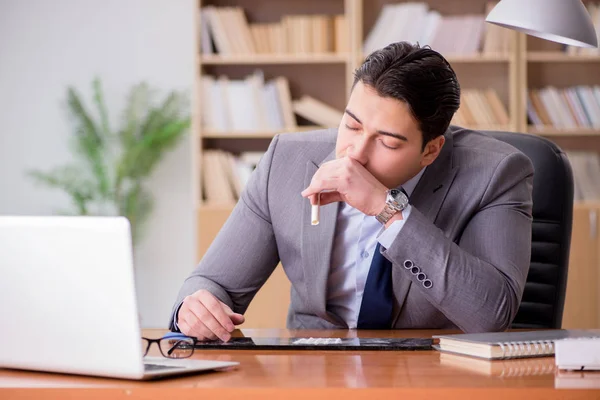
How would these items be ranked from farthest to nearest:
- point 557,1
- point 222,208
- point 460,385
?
1. point 222,208
2. point 557,1
3. point 460,385

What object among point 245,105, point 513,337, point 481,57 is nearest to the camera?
point 513,337

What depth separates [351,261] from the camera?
190cm

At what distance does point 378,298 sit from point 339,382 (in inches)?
29.4

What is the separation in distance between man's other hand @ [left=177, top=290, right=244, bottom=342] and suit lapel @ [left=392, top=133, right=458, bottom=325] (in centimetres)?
39

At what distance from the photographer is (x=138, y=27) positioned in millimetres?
5145

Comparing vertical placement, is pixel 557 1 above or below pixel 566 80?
above

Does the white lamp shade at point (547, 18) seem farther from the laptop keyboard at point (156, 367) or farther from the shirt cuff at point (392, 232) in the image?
the laptop keyboard at point (156, 367)

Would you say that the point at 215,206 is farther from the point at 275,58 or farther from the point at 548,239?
the point at 548,239

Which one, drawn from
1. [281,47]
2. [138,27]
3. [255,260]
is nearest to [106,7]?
[138,27]

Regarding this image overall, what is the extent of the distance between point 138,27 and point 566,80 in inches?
99.8

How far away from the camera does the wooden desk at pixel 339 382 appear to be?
3.34ft

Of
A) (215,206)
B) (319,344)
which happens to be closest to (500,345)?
(319,344)

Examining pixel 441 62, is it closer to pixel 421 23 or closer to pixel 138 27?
pixel 421 23

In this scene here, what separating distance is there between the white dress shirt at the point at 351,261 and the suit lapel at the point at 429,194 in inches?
1.2
